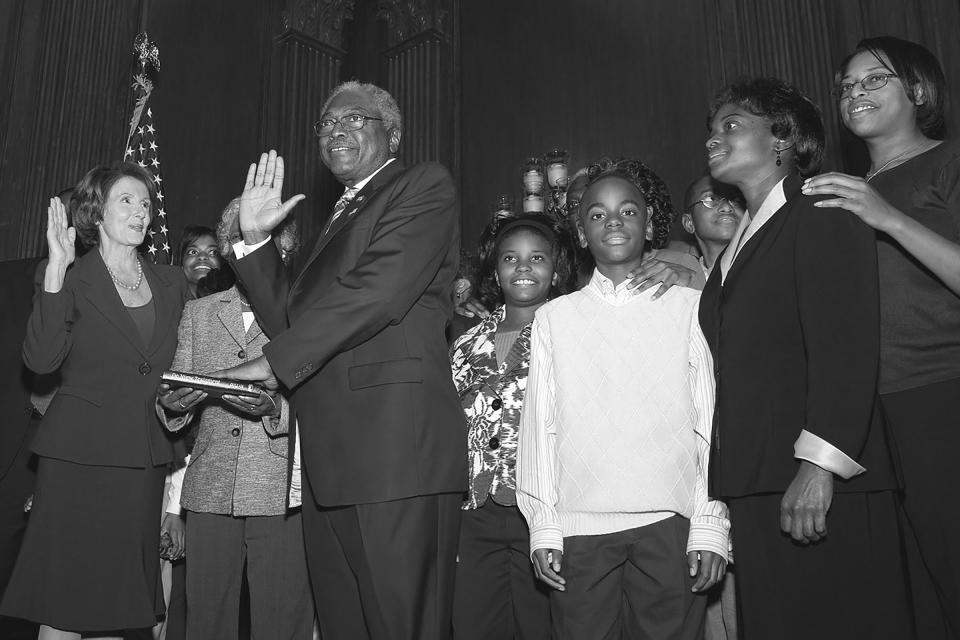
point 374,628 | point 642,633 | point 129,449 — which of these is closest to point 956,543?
point 642,633

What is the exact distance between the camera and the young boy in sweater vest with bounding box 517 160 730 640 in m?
2.00

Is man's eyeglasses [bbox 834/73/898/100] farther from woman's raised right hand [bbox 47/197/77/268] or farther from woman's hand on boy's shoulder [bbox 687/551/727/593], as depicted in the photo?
woman's raised right hand [bbox 47/197/77/268]

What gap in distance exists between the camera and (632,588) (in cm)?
204

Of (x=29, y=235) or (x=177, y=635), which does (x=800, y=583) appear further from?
(x=29, y=235)

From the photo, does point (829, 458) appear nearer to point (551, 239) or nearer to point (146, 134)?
point (551, 239)

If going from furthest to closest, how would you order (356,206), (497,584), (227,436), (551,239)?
(551,239) → (227,436) → (497,584) → (356,206)

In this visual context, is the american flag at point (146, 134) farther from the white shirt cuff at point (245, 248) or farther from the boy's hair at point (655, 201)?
the boy's hair at point (655, 201)

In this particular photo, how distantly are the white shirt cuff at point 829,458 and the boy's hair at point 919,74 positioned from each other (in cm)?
111

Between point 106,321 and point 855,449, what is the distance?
221 cm

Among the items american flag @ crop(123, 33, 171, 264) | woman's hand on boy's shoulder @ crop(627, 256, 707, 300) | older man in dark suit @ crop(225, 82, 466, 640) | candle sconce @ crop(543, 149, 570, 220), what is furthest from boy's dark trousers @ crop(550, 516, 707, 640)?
american flag @ crop(123, 33, 171, 264)

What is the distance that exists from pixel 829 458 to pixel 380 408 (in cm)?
95

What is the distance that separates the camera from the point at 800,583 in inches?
66.9

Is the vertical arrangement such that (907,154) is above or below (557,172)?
below

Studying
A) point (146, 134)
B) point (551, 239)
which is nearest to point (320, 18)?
point (146, 134)
